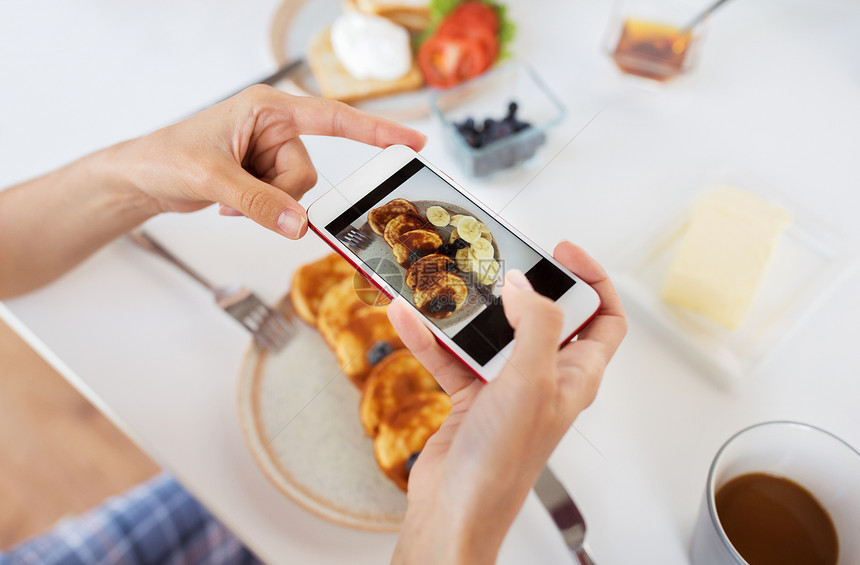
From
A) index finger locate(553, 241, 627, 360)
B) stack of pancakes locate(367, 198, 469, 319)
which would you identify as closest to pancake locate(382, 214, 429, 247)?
stack of pancakes locate(367, 198, 469, 319)

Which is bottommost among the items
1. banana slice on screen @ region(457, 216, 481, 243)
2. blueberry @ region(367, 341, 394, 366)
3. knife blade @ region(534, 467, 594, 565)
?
knife blade @ region(534, 467, 594, 565)

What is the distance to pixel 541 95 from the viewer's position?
844 millimetres

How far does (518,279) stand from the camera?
41 centimetres

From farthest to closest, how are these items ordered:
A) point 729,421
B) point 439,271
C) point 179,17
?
point 179,17
point 729,421
point 439,271

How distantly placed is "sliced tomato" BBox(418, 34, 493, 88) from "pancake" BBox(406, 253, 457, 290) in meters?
0.61

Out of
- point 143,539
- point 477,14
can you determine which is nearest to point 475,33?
point 477,14

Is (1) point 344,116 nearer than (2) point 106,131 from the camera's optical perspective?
Yes

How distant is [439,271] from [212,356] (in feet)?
1.41

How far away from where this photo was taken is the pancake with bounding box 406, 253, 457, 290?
407 millimetres

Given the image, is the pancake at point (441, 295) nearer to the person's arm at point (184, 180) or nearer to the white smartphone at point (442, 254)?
the white smartphone at point (442, 254)

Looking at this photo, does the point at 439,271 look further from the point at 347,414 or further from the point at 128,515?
the point at 128,515

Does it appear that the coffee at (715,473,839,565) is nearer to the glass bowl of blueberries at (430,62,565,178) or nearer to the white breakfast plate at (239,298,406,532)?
the white breakfast plate at (239,298,406,532)

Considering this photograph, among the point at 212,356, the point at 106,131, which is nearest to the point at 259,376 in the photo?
the point at 212,356

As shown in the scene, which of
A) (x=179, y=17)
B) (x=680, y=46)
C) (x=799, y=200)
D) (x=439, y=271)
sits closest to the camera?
(x=439, y=271)
